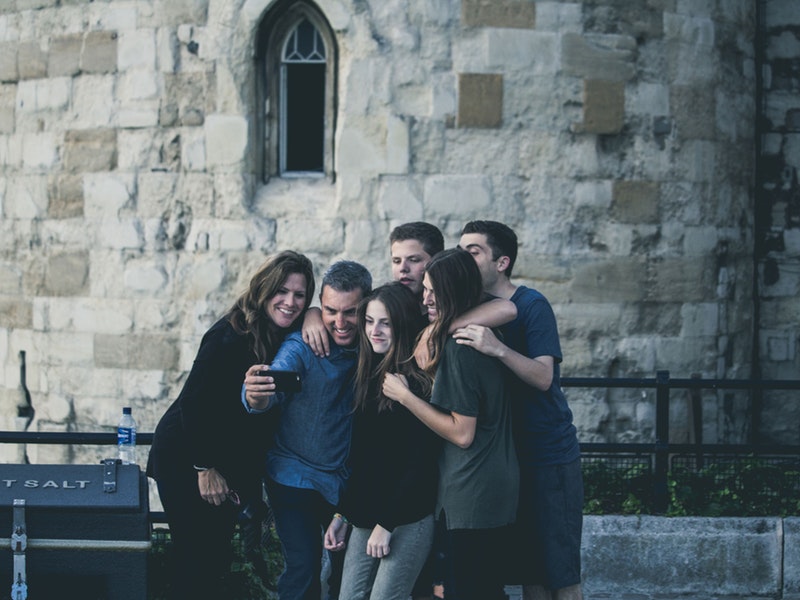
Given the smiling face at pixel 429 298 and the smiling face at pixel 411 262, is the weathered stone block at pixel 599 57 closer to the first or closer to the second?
the smiling face at pixel 411 262

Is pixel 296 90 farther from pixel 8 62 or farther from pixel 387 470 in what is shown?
pixel 387 470

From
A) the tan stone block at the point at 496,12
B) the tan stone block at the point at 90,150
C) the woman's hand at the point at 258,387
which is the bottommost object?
the woman's hand at the point at 258,387

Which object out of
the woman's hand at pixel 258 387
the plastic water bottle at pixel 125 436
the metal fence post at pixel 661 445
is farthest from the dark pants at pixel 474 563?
the metal fence post at pixel 661 445

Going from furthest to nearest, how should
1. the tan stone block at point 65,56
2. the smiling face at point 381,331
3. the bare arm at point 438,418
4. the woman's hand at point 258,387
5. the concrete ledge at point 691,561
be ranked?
the tan stone block at point 65,56 < the concrete ledge at point 691,561 < the smiling face at point 381,331 < the woman's hand at point 258,387 < the bare arm at point 438,418

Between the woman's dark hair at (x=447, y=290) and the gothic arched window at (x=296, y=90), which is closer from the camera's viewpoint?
the woman's dark hair at (x=447, y=290)

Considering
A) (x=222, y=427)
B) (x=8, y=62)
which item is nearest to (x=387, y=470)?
(x=222, y=427)

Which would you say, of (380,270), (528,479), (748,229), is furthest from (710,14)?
(528,479)

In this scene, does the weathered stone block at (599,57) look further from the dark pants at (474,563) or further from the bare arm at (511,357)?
the dark pants at (474,563)

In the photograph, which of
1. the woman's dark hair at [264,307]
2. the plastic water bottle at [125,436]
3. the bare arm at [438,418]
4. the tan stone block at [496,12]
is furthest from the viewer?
the tan stone block at [496,12]

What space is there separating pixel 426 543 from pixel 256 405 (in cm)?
89

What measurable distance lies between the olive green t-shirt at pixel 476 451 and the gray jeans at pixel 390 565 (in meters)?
0.18

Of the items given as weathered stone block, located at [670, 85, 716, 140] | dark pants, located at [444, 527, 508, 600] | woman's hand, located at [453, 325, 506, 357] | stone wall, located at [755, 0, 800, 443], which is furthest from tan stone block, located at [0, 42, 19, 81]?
dark pants, located at [444, 527, 508, 600]

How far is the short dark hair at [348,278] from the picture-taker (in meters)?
5.38

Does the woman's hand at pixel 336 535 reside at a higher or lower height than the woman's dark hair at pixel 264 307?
lower
